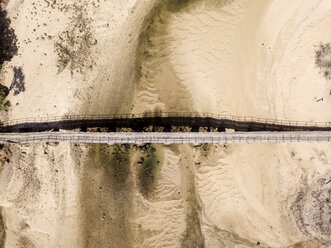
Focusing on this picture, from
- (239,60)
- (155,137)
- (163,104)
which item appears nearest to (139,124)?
(155,137)

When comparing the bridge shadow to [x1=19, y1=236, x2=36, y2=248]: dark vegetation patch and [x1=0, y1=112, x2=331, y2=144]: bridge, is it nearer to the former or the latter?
[x1=0, y1=112, x2=331, y2=144]: bridge

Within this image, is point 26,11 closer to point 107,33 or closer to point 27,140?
point 107,33

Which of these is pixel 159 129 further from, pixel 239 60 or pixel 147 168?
pixel 239 60

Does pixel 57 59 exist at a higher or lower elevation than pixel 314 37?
lower

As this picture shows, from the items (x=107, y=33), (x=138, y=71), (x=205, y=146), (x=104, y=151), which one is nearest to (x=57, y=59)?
(x=107, y=33)

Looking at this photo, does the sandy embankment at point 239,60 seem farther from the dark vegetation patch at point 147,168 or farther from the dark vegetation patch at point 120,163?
the dark vegetation patch at point 120,163

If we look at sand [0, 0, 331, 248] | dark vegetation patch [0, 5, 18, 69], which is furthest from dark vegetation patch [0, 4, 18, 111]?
sand [0, 0, 331, 248]

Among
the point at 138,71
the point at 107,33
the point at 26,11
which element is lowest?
the point at 138,71
